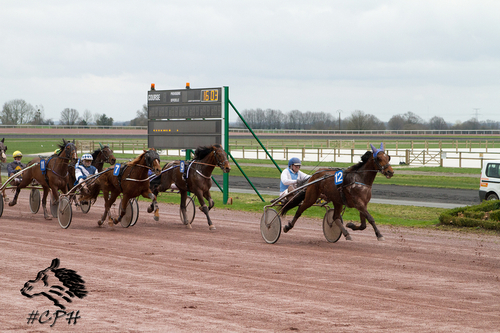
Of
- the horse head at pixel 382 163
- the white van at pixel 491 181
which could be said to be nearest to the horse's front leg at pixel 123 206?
the horse head at pixel 382 163

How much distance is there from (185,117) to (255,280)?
10.6 metres

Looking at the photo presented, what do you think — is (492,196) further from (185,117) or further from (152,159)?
(152,159)

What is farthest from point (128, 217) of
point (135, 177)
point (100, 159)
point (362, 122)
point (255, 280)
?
point (362, 122)

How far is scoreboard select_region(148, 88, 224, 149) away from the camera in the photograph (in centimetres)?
1636

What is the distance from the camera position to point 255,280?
6855 mm

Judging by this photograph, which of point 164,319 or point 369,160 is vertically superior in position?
point 369,160

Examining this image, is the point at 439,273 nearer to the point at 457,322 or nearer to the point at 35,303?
the point at 457,322

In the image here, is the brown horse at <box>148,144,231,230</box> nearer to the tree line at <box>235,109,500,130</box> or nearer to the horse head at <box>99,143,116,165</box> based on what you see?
the horse head at <box>99,143,116,165</box>

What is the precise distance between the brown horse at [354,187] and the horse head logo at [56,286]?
4.31m

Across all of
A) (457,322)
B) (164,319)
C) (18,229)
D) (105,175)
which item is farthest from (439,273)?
(18,229)

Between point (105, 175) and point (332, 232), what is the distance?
4815 mm

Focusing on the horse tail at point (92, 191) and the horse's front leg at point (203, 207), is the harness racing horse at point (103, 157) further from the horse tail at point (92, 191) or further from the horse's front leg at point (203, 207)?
the horse's front leg at point (203, 207)

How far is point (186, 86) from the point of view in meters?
17.0

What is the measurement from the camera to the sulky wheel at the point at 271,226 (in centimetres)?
970
